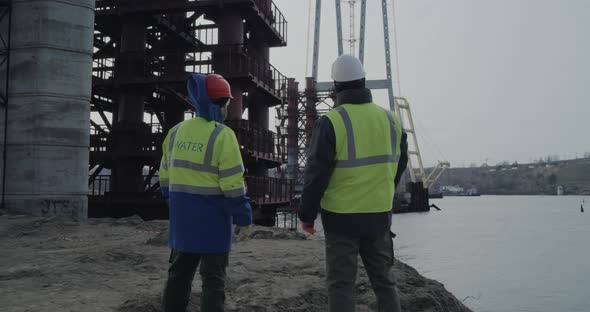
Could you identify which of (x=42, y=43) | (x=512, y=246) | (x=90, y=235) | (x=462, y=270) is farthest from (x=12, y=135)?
(x=512, y=246)

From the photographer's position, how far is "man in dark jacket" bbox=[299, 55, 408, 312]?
3584mm

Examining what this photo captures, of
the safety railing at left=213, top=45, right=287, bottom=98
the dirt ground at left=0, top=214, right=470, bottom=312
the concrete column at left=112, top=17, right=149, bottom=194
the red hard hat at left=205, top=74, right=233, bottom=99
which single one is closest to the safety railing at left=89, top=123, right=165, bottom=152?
the concrete column at left=112, top=17, right=149, bottom=194

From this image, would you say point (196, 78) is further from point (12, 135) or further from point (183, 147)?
point (12, 135)

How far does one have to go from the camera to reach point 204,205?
3.84 m

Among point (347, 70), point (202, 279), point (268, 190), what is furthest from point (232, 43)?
point (202, 279)

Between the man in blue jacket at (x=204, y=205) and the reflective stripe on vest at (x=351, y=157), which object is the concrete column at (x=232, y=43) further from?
the reflective stripe on vest at (x=351, y=157)

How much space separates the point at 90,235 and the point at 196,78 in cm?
836

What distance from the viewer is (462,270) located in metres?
19.4

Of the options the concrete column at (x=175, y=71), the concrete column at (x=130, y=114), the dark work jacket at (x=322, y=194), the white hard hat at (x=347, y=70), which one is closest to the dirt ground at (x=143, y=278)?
the dark work jacket at (x=322, y=194)

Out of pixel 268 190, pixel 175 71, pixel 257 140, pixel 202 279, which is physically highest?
pixel 175 71

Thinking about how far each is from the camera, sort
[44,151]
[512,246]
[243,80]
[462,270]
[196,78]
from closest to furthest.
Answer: [196,78] → [44,151] → [462,270] → [243,80] → [512,246]

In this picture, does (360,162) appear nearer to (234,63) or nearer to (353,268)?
(353,268)

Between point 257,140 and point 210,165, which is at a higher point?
point 257,140

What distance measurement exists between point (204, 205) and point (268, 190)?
19.9 metres
